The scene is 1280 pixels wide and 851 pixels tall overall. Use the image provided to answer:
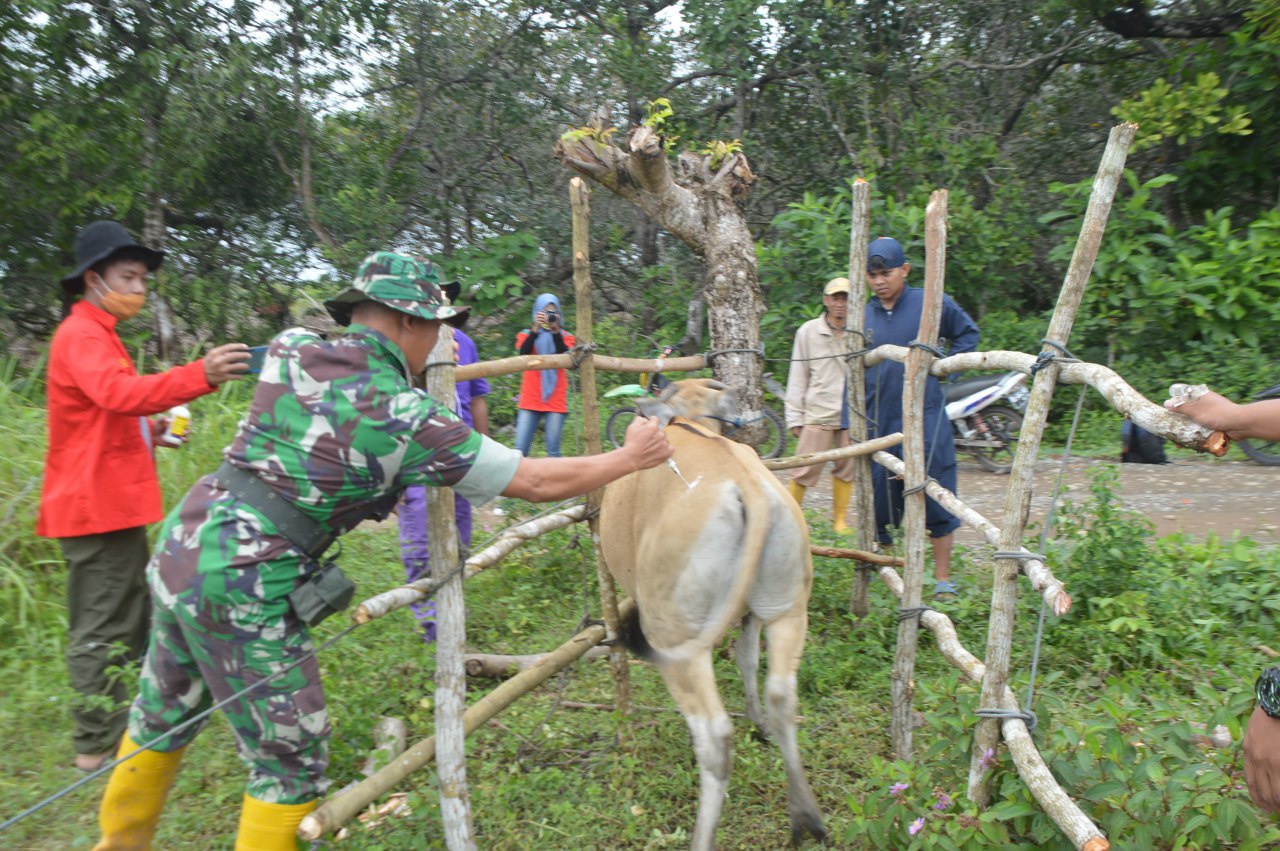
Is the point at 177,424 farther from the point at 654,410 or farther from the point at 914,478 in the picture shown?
the point at 914,478

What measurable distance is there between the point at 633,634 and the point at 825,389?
9.92 ft

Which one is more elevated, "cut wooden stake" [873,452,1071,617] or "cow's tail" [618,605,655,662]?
"cut wooden stake" [873,452,1071,617]

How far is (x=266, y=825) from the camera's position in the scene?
2.56 meters

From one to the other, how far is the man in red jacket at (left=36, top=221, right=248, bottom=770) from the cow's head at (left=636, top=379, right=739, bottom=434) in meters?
2.11

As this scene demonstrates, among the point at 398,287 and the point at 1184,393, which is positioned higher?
the point at 398,287

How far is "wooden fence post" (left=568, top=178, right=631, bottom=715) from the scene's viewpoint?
3619 millimetres

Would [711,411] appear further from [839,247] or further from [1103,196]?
[839,247]

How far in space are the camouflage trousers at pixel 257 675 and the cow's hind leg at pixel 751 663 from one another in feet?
5.70

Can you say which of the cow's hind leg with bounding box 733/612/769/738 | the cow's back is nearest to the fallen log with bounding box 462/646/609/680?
the cow's hind leg with bounding box 733/612/769/738

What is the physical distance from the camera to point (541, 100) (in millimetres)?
11586

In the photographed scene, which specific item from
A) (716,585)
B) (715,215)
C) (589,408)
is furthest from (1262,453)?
(716,585)

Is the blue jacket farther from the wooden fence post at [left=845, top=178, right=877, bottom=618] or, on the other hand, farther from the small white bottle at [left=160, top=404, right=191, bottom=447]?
the small white bottle at [left=160, top=404, right=191, bottom=447]

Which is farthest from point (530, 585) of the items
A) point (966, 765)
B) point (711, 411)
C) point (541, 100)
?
point (541, 100)

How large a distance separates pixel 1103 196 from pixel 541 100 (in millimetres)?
10171
